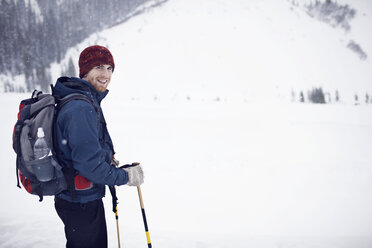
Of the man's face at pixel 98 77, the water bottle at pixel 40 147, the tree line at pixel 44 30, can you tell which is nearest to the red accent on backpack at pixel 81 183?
the water bottle at pixel 40 147

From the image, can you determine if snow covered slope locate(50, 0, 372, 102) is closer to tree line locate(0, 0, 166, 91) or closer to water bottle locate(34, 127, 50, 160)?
tree line locate(0, 0, 166, 91)

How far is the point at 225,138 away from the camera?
5.92m

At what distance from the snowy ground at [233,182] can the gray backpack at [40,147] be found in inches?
73.5

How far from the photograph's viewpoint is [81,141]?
1.35m

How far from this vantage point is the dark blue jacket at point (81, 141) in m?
1.36

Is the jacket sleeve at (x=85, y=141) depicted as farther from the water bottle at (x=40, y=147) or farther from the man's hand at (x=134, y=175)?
the man's hand at (x=134, y=175)

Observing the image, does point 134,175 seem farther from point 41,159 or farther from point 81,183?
point 41,159

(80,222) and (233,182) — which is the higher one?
(80,222)

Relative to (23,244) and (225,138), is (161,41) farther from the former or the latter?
(23,244)

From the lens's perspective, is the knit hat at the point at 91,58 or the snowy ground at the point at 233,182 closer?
the knit hat at the point at 91,58

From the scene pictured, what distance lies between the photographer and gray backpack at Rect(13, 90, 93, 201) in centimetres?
137

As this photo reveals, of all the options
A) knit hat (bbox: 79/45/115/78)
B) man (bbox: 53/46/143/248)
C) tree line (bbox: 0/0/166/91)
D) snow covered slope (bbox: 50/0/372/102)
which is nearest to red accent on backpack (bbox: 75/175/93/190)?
man (bbox: 53/46/143/248)

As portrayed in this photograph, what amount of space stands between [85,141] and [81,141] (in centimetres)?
2

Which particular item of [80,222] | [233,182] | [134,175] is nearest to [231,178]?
[233,182]
